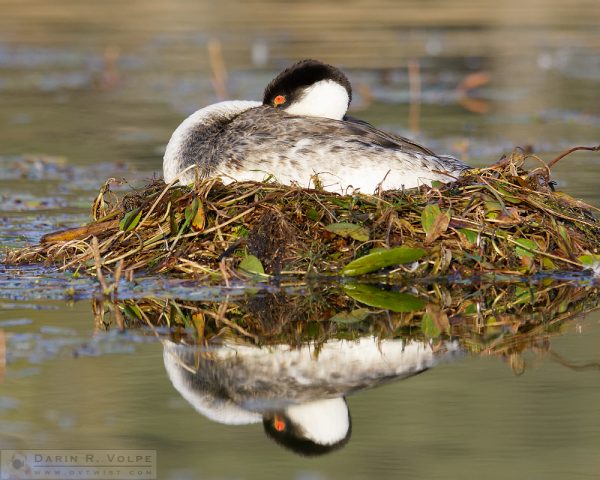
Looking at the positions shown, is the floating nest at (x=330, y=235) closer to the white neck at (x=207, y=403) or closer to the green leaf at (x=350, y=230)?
the green leaf at (x=350, y=230)

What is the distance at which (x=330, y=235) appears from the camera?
277 inches

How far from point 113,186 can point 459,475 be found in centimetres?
685

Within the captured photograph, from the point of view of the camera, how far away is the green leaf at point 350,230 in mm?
6871

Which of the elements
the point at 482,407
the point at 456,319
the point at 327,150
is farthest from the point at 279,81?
the point at 482,407

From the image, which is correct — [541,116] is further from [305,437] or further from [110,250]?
[305,437]

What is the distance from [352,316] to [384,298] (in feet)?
1.29

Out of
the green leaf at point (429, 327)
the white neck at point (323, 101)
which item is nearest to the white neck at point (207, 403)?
the green leaf at point (429, 327)

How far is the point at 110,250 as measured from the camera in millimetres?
7184

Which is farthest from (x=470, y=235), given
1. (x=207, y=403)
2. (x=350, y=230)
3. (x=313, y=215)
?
(x=207, y=403)

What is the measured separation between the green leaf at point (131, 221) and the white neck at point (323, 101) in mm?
1378

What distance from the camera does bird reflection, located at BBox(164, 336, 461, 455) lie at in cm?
475

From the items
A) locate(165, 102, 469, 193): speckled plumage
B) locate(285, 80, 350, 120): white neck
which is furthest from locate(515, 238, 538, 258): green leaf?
locate(285, 80, 350, 120): white neck

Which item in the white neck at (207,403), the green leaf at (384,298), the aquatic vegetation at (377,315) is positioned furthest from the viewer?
the green leaf at (384,298)

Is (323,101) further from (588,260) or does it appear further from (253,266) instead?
(588,260)
